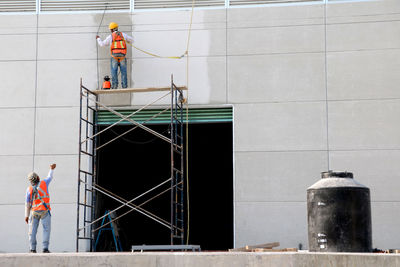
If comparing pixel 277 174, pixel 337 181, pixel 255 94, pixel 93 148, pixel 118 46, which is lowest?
pixel 337 181

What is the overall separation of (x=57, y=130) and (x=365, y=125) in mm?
8142

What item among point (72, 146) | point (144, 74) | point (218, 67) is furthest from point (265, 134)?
point (72, 146)

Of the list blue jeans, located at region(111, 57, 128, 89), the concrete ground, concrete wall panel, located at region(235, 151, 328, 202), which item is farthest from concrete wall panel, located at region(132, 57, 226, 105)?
the concrete ground

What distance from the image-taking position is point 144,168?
2572 cm

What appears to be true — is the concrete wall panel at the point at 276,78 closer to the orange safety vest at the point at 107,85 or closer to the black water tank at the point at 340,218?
the orange safety vest at the point at 107,85

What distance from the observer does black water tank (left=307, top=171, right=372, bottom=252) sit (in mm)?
10734

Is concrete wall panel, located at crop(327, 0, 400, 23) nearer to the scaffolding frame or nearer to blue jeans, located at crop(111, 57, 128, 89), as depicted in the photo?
the scaffolding frame

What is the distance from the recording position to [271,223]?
17297 millimetres

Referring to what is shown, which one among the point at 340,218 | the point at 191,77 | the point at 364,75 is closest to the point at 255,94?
the point at 191,77

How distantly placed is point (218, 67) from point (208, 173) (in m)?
8.79

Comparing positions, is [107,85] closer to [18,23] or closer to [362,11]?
[18,23]

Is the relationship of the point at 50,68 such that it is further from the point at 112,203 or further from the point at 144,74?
the point at 112,203

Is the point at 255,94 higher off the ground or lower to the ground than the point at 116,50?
lower

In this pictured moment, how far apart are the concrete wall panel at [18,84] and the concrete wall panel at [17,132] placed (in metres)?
0.27
